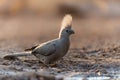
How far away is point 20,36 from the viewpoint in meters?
19.6

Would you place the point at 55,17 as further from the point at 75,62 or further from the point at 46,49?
the point at 46,49

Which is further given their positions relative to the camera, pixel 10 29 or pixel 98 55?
pixel 10 29

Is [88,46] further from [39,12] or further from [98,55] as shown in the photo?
[39,12]

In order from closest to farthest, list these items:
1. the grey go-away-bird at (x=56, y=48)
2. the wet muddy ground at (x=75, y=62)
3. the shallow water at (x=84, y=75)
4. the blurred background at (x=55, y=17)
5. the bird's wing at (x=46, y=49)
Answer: the shallow water at (x=84, y=75) → the wet muddy ground at (x=75, y=62) → the grey go-away-bird at (x=56, y=48) → the bird's wing at (x=46, y=49) → the blurred background at (x=55, y=17)

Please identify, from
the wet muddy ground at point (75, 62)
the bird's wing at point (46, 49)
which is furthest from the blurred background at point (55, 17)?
the bird's wing at point (46, 49)

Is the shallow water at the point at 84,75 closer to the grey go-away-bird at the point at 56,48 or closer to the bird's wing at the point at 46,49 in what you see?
the grey go-away-bird at the point at 56,48

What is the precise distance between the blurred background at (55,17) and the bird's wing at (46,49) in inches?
292

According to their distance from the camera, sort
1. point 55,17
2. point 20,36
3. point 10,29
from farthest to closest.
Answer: point 55,17 → point 10,29 → point 20,36

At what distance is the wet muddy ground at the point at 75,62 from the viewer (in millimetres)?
11195

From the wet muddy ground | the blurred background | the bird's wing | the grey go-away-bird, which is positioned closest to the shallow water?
the wet muddy ground

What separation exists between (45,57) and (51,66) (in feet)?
0.81

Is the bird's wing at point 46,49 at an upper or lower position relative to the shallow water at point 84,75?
upper

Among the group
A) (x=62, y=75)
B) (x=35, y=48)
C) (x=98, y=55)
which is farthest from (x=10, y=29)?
(x=62, y=75)

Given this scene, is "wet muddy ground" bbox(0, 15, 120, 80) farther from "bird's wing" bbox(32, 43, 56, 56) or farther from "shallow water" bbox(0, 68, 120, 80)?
"bird's wing" bbox(32, 43, 56, 56)
